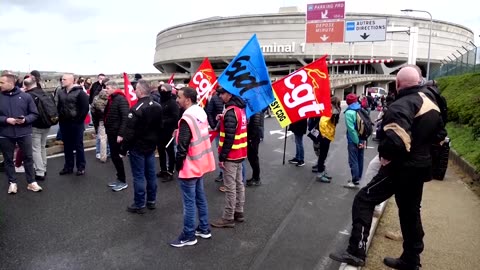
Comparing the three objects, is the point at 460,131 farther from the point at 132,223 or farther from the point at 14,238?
the point at 14,238

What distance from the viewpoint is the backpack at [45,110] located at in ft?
20.5

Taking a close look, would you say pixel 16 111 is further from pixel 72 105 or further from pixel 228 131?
pixel 228 131

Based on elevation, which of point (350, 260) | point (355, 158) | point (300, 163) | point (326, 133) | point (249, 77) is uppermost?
point (249, 77)

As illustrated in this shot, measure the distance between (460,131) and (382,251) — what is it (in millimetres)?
7817

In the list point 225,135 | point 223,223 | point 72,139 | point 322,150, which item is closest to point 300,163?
point 322,150

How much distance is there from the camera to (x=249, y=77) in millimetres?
5059

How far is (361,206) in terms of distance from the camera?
12.4 feet

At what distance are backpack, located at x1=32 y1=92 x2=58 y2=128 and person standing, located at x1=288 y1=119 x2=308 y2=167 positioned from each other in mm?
4807

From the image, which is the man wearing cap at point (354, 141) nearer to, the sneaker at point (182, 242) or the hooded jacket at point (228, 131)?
the hooded jacket at point (228, 131)

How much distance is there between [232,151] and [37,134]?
387cm

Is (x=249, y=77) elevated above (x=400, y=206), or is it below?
above

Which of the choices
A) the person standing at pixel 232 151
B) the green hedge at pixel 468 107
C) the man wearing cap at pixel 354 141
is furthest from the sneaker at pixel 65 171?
the green hedge at pixel 468 107

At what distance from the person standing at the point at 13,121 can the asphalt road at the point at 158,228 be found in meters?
0.56

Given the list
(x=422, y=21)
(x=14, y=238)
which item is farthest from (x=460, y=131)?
(x=422, y=21)
